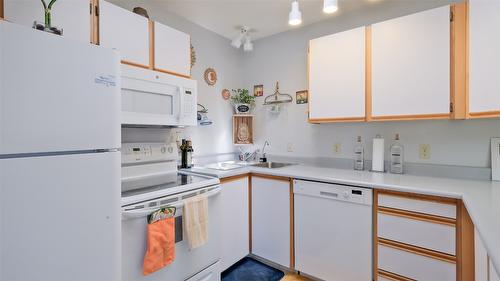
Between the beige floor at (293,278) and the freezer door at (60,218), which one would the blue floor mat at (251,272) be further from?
the freezer door at (60,218)

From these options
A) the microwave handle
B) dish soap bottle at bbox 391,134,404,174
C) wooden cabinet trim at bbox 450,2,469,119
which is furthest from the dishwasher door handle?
the microwave handle

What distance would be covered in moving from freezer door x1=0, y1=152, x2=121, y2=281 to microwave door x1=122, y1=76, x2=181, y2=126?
→ 0.59m

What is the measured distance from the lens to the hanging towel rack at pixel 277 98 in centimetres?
282

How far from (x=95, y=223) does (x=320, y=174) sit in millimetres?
1593

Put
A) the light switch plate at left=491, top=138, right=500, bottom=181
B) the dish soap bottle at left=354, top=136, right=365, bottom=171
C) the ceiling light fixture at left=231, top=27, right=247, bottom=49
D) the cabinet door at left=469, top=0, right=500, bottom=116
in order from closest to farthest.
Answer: the cabinet door at left=469, top=0, right=500, bottom=116 → the light switch plate at left=491, top=138, right=500, bottom=181 → the dish soap bottle at left=354, top=136, right=365, bottom=171 → the ceiling light fixture at left=231, top=27, right=247, bottom=49

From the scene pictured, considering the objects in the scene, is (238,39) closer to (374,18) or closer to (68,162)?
(374,18)

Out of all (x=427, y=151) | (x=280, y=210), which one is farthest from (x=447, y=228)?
(x=280, y=210)

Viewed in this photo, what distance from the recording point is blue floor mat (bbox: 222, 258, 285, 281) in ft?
6.66

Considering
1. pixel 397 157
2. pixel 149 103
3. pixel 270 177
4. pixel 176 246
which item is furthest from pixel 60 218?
pixel 397 157

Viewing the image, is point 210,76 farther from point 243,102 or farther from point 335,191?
point 335,191

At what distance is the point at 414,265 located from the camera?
1.50m

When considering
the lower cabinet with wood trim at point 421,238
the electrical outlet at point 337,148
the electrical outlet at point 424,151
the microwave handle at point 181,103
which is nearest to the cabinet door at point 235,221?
the microwave handle at point 181,103

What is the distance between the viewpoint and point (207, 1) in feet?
7.09

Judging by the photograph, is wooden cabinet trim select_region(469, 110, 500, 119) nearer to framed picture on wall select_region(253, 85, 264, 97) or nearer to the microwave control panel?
framed picture on wall select_region(253, 85, 264, 97)
